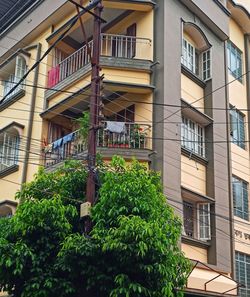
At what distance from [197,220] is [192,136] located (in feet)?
8.66

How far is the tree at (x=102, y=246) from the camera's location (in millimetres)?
9578

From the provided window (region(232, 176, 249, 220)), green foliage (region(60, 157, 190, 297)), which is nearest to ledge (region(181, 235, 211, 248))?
window (region(232, 176, 249, 220))

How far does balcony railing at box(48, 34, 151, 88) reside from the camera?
16047 mm

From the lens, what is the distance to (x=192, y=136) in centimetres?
1642

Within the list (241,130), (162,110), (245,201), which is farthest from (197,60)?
(245,201)

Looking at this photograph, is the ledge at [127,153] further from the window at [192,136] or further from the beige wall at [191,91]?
the beige wall at [191,91]

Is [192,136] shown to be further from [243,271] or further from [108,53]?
[243,271]

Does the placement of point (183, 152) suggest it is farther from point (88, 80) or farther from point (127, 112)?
point (88, 80)

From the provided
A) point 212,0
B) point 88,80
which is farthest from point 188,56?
point 88,80

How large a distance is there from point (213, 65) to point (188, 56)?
1.02 metres

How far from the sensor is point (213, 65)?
17.7 meters

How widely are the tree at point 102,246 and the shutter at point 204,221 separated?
15.3 feet

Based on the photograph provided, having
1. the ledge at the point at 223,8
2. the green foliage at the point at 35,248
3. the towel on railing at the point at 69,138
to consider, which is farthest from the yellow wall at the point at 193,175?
the ledge at the point at 223,8

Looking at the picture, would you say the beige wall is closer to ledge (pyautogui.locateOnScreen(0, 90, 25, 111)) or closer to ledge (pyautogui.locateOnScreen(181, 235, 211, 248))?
ledge (pyautogui.locateOnScreen(181, 235, 211, 248))
